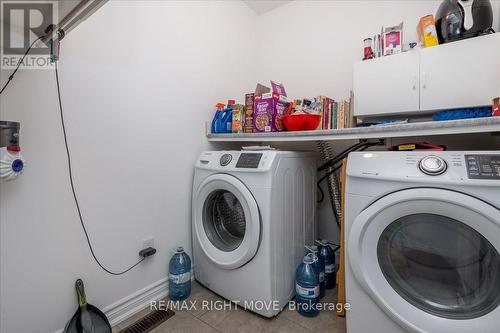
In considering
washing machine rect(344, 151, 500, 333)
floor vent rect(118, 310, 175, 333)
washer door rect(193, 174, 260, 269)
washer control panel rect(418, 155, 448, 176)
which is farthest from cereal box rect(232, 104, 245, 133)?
floor vent rect(118, 310, 175, 333)

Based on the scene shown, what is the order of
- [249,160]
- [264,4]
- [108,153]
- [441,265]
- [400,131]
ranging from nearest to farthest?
[441,265], [400,131], [108,153], [249,160], [264,4]

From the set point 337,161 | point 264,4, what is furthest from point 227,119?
point 264,4

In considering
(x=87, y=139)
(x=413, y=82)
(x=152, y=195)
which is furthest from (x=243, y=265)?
(x=413, y=82)

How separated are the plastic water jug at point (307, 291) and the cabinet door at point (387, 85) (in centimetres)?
103

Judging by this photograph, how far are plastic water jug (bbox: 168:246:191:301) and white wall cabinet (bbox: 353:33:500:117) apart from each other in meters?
1.45

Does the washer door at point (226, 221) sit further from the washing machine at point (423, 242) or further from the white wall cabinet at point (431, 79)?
the white wall cabinet at point (431, 79)

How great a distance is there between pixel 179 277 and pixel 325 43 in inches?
79.2

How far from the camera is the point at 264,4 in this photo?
2213 millimetres

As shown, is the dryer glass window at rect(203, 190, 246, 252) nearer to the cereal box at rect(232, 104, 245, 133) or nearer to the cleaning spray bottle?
the cereal box at rect(232, 104, 245, 133)

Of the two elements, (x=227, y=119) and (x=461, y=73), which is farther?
(x=227, y=119)

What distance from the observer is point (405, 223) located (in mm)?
976

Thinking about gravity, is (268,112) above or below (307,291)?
above

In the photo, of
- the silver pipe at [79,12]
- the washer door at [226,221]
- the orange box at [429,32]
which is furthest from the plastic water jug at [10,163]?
the orange box at [429,32]

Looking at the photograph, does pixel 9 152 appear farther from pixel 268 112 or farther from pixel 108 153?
pixel 268 112
